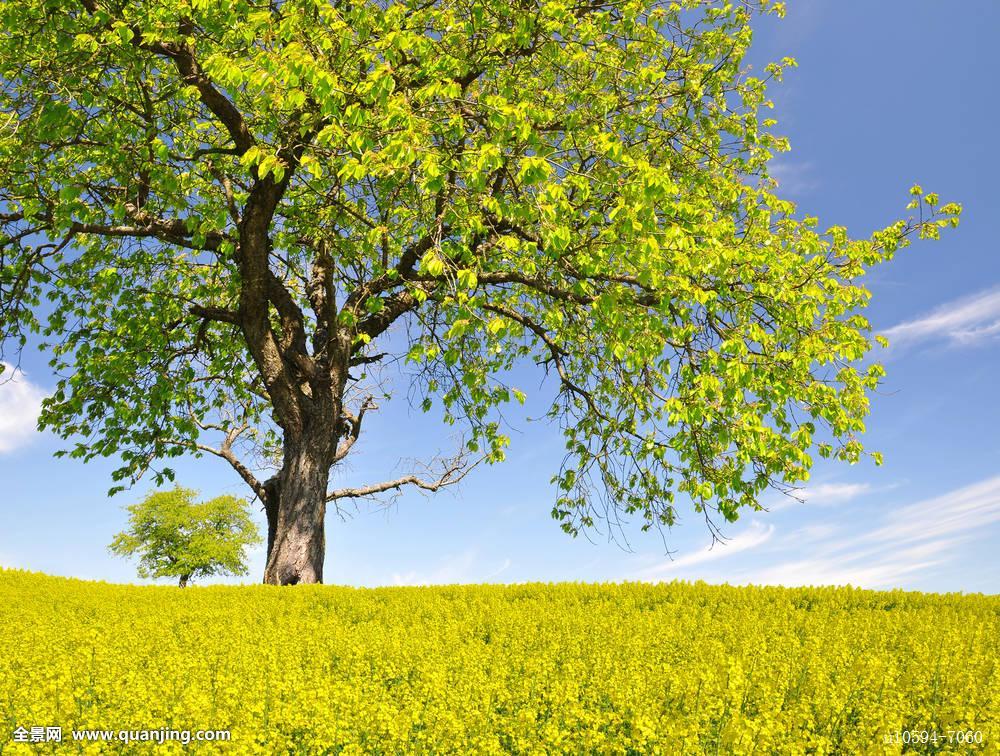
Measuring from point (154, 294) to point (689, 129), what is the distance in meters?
12.1

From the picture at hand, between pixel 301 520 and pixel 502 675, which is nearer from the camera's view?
pixel 502 675

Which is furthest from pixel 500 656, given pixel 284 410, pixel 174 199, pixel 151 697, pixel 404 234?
pixel 174 199

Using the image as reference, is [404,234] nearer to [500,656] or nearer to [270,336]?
[270,336]

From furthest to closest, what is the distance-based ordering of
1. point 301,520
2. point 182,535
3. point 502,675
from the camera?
point 182,535 < point 301,520 < point 502,675

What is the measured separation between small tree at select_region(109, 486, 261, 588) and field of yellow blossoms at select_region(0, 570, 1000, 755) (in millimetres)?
33206

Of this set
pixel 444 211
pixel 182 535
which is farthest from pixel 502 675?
pixel 182 535

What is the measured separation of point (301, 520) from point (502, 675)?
Answer: 8568 millimetres

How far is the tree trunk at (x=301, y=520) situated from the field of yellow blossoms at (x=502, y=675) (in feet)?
7.51

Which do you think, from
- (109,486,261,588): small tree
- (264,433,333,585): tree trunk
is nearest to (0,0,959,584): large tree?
(264,433,333,585): tree trunk

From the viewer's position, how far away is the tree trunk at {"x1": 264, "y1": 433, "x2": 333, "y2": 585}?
45.9ft

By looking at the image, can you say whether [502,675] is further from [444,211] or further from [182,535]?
[182,535]

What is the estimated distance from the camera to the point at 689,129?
1349cm

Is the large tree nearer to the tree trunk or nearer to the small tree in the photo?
the tree trunk

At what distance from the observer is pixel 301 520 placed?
14.1m
